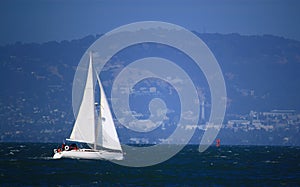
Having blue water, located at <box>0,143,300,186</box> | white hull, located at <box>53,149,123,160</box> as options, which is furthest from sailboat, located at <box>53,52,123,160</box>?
blue water, located at <box>0,143,300,186</box>

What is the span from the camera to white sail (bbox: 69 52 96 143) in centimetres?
10600

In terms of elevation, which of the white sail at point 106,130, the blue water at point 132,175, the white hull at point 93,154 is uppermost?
the white sail at point 106,130

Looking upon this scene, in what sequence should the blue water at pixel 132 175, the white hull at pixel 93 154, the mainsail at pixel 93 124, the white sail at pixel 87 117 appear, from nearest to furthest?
the blue water at pixel 132 175 → the mainsail at pixel 93 124 → the white sail at pixel 87 117 → the white hull at pixel 93 154

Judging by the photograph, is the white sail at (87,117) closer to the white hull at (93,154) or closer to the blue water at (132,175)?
the white hull at (93,154)

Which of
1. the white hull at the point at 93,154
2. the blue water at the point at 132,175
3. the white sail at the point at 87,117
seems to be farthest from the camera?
the white hull at the point at 93,154

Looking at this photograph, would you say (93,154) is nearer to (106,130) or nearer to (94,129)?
(94,129)

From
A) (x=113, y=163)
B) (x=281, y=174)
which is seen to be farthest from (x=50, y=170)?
(x=281, y=174)

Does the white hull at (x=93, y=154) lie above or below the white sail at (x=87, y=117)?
below

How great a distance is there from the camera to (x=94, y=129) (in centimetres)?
10538

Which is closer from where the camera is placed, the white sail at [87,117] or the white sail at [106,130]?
the white sail at [106,130]

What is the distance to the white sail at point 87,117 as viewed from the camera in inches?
4173

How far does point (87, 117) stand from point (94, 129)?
7.67 ft

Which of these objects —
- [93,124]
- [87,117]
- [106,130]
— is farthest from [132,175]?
[87,117]

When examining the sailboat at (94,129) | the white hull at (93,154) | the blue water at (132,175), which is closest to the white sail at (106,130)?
the sailboat at (94,129)
